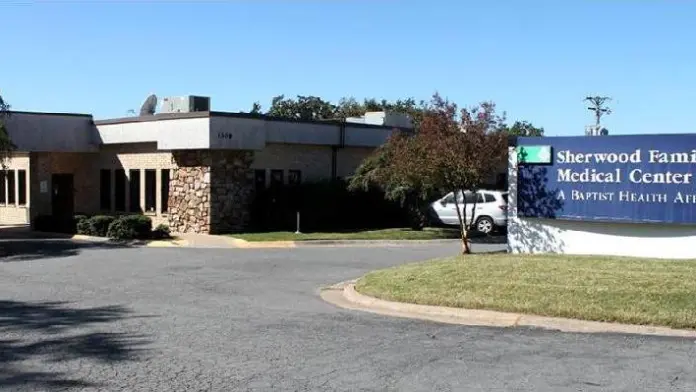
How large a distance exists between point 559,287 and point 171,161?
19.6 meters

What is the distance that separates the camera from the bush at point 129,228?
2466 cm

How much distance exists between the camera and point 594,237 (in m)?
14.9

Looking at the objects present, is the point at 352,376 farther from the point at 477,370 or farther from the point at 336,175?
the point at 336,175

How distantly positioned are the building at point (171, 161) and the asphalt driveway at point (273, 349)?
496 inches

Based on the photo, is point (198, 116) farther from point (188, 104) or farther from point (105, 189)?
point (105, 189)

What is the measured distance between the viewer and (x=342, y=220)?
28.5m

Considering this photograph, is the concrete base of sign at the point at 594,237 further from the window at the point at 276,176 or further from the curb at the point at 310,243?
the window at the point at 276,176

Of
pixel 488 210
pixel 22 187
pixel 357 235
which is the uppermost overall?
pixel 22 187

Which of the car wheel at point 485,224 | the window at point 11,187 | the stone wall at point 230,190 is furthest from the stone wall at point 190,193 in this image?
the window at point 11,187

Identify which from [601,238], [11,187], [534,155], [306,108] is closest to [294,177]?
[11,187]

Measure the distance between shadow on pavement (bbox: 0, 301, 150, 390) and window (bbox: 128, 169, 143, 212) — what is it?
61.4ft

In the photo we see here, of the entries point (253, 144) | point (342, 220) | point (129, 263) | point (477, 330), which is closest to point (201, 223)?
point (253, 144)

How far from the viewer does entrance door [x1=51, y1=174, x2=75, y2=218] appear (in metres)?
31.8

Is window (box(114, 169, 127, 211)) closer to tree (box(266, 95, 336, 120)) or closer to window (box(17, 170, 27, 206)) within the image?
window (box(17, 170, 27, 206))
